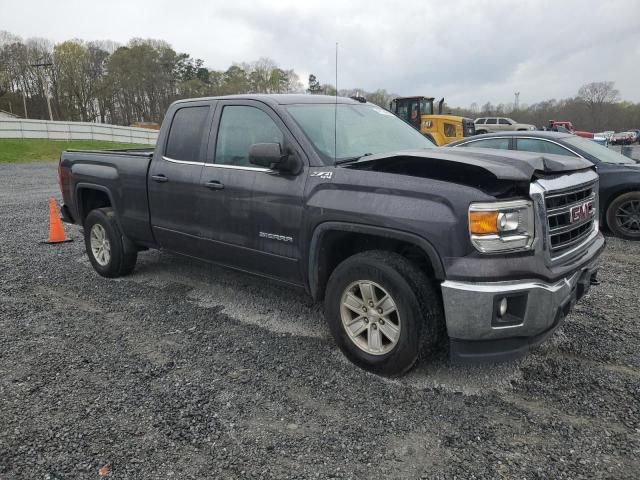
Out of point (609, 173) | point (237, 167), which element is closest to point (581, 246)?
point (237, 167)

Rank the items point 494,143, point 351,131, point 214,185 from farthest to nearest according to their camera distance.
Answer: point 494,143 → point 214,185 → point 351,131

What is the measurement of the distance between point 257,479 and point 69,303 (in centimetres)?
345

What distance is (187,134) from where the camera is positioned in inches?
186

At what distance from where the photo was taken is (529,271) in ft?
9.44

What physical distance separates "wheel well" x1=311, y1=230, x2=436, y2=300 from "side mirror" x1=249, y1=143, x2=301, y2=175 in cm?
59

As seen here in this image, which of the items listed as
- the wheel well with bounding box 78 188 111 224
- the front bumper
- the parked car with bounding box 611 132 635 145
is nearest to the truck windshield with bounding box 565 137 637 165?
the front bumper

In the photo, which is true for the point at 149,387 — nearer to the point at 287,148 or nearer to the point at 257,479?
the point at 257,479

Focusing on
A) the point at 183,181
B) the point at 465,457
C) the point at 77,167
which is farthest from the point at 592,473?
the point at 77,167

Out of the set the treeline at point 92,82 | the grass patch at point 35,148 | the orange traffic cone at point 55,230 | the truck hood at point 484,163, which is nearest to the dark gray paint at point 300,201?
the truck hood at point 484,163

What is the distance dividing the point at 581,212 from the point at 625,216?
494 centimetres

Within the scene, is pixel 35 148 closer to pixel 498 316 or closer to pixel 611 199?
pixel 611 199

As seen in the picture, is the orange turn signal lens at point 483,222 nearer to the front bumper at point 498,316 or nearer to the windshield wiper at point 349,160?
the front bumper at point 498,316

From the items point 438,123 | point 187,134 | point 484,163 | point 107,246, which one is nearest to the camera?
point 484,163

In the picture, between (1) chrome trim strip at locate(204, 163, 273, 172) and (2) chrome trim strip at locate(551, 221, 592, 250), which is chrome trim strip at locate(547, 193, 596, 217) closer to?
(2) chrome trim strip at locate(551, 221, 592, 250)
